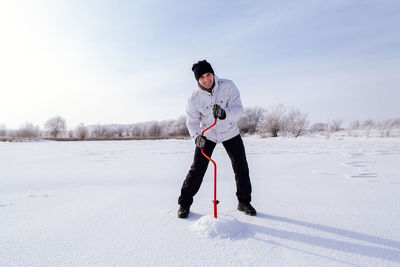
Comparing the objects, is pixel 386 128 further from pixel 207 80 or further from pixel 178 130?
pixel 178 130

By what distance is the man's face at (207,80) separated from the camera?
180 centimetres

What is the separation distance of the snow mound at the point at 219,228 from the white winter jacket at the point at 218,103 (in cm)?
70

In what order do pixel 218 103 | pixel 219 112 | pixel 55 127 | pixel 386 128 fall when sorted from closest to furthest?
pixel 219 112
pixel 218 103
pixel 386 128
pixel 55 127

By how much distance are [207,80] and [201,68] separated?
0.12m

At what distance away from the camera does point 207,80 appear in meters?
1.81

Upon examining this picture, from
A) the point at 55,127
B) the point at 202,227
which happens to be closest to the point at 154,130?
the point at 55,127

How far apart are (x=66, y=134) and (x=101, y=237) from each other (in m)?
39.9

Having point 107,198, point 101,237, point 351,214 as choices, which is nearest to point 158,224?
point 101,237

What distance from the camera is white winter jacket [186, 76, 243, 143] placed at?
1.90 meters

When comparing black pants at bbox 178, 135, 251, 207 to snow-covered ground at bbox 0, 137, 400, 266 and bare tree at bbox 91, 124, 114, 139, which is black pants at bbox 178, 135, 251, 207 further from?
bare tree at bbox 91, 124, 114, 139

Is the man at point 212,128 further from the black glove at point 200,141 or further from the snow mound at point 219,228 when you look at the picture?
the snow mound at point 219,228

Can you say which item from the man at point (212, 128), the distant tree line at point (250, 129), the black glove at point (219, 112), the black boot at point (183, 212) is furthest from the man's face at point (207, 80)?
the distant tree line at point (250, 129)

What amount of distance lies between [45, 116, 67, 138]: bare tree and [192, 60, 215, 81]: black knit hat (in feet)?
131

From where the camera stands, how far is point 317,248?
125cm
